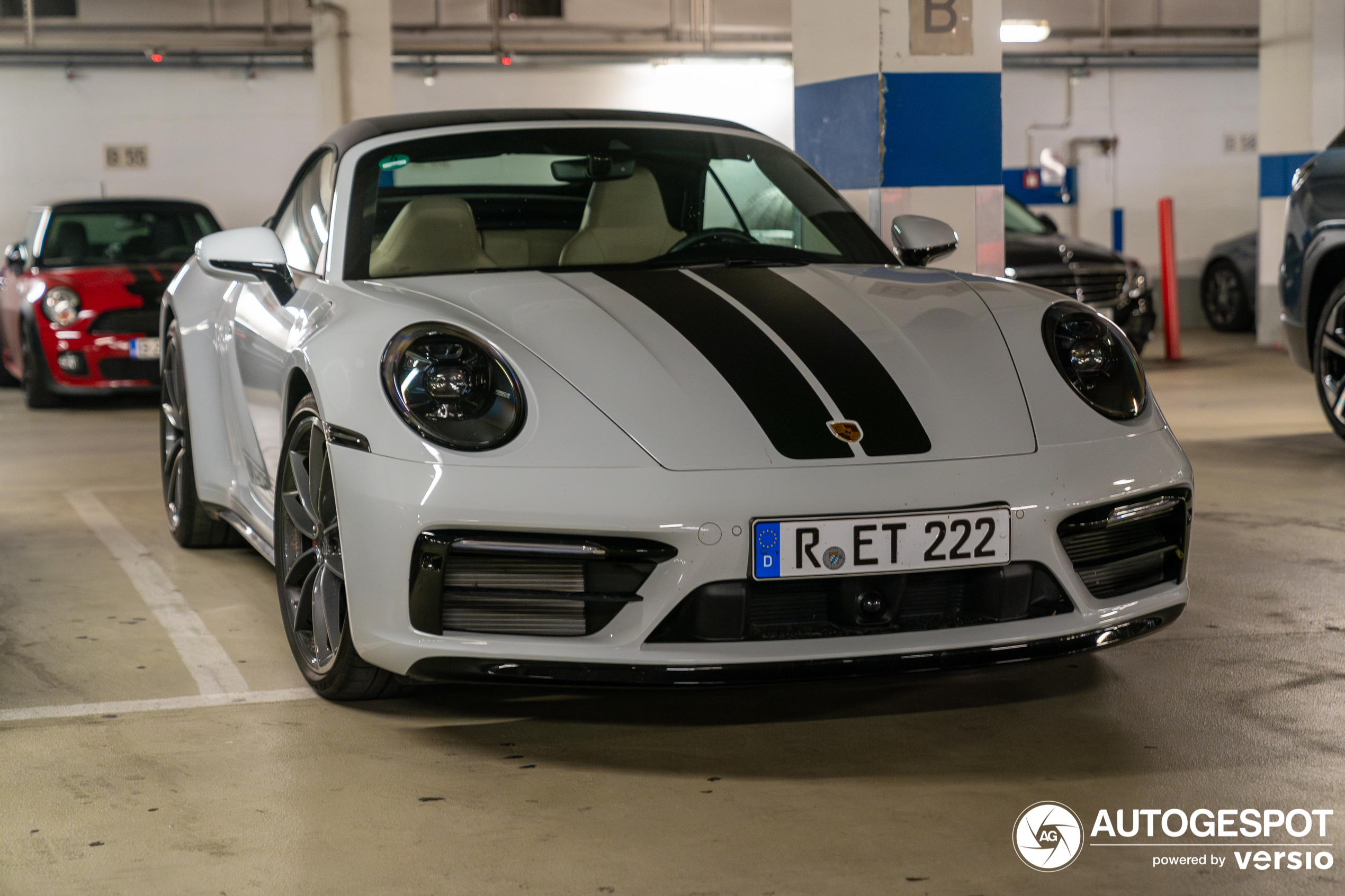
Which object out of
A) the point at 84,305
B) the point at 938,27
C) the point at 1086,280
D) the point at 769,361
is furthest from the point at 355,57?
the point at 769,361

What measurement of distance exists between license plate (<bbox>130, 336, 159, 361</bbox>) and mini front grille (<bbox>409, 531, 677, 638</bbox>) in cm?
760

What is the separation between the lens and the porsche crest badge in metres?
2.63

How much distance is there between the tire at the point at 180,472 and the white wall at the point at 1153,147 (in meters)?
13.4

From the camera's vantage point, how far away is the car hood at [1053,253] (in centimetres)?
1053

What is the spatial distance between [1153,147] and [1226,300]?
126 inches

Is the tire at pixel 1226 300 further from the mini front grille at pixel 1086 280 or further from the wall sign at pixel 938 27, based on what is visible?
the wall sign at pixel 938 27

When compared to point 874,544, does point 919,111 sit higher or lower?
higher

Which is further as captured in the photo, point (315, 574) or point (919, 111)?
point (919, 111)

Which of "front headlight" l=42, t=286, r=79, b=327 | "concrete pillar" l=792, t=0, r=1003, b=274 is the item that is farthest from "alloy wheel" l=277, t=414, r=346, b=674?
"front headlight" l=42, t=286, r=79, b=327

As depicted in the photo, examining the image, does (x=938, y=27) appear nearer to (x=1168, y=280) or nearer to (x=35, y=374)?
(x=35, y=374)

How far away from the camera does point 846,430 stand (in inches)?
104

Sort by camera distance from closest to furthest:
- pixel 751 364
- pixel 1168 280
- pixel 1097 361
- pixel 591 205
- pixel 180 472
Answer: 1. pixel 751 364
2. pixel 1097 361
3. pixel 591 205
4. pixel 180 472
5. pixel 1168 280

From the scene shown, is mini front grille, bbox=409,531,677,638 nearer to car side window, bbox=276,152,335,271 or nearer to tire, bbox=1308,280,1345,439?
car side window, bbox=276,152,335,271

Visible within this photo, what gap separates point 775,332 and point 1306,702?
126 centimetres
